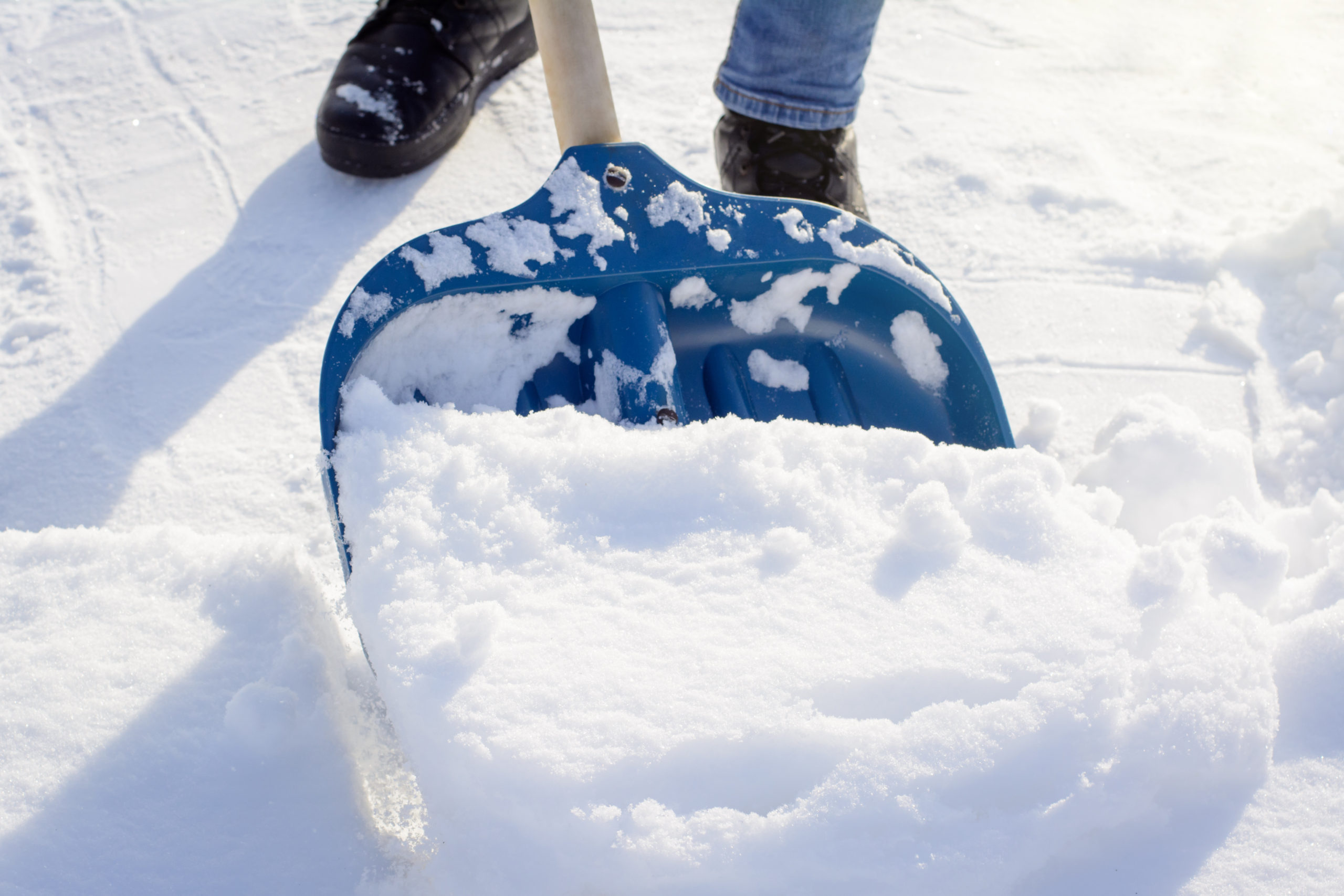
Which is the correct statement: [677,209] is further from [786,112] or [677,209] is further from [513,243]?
[786,112]

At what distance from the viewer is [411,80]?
1.65 metres

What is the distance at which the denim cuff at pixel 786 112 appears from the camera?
1.38 meters

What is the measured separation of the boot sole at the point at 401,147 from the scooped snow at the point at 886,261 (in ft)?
2.74

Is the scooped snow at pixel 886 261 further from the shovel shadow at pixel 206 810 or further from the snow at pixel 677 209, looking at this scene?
the shovel shadow at pixel 206 810

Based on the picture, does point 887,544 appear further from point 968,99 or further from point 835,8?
point 968,99

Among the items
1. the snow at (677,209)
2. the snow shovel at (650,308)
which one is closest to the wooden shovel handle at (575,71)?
the snow shovel at (650,308)

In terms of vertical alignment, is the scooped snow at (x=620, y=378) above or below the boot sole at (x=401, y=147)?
below

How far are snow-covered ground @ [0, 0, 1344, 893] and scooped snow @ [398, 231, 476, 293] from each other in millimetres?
175

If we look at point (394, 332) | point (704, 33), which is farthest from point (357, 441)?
point (704, 33)

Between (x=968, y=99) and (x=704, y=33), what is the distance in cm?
58

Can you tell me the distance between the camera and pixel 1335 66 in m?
1.93

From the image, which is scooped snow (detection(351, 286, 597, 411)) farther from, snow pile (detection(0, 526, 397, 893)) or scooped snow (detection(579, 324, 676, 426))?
snow pile (detection(0, 526, 397, 893))

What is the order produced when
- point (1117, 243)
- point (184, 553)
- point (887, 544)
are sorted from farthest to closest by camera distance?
point (1117, 243)
point (184, 553)
point (887, 544)

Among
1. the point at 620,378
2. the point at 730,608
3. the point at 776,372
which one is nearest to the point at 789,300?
the point at 776,372
